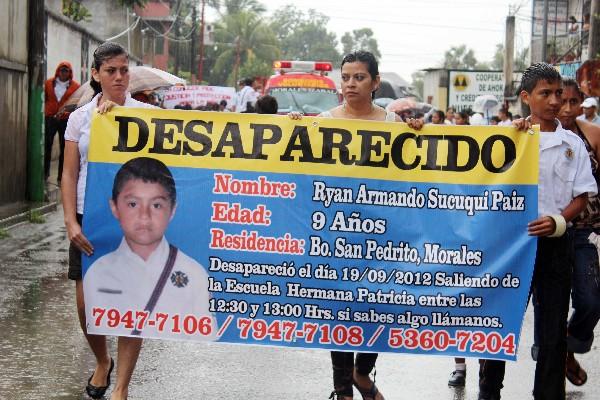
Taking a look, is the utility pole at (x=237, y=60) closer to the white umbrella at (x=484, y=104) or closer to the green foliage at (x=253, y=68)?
the green foliage at (x=253, y=68)

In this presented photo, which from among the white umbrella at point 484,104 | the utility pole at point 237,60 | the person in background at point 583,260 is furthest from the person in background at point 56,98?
the utility pole at point 237,60

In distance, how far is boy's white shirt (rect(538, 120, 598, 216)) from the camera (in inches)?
234

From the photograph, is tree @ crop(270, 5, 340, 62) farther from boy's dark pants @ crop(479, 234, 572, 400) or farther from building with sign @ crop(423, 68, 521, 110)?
boy's dark pants @ crop(479, 234, 572, 400)

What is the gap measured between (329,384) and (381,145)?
5.76ft

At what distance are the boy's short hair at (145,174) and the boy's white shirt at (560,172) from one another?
187cm

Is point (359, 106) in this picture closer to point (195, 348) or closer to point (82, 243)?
point (82, 243)

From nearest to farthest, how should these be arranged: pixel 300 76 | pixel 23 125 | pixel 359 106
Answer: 1. pixel 359 106
2. pixel 23 125
3. pixel 300 76

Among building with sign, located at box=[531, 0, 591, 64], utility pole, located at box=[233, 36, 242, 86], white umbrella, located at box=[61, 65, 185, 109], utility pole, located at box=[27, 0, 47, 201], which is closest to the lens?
white umbrella, located at box=[61, 65, 185, 109]

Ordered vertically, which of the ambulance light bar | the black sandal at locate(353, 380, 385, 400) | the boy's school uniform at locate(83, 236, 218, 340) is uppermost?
the ambulance light bar

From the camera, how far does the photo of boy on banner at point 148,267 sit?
5.93 metres

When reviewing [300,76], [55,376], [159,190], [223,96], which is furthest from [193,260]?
→ [223,96]

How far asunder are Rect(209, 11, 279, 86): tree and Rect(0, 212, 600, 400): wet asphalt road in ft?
267

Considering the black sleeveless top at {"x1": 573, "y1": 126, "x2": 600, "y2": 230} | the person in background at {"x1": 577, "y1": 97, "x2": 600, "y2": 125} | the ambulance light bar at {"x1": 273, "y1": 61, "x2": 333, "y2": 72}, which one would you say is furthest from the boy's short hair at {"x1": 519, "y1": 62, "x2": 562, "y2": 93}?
the ambulance light bar at {"x1": 273, "y1": 61, "x2": 333, "y2": 72}

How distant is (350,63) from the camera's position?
6297mm
